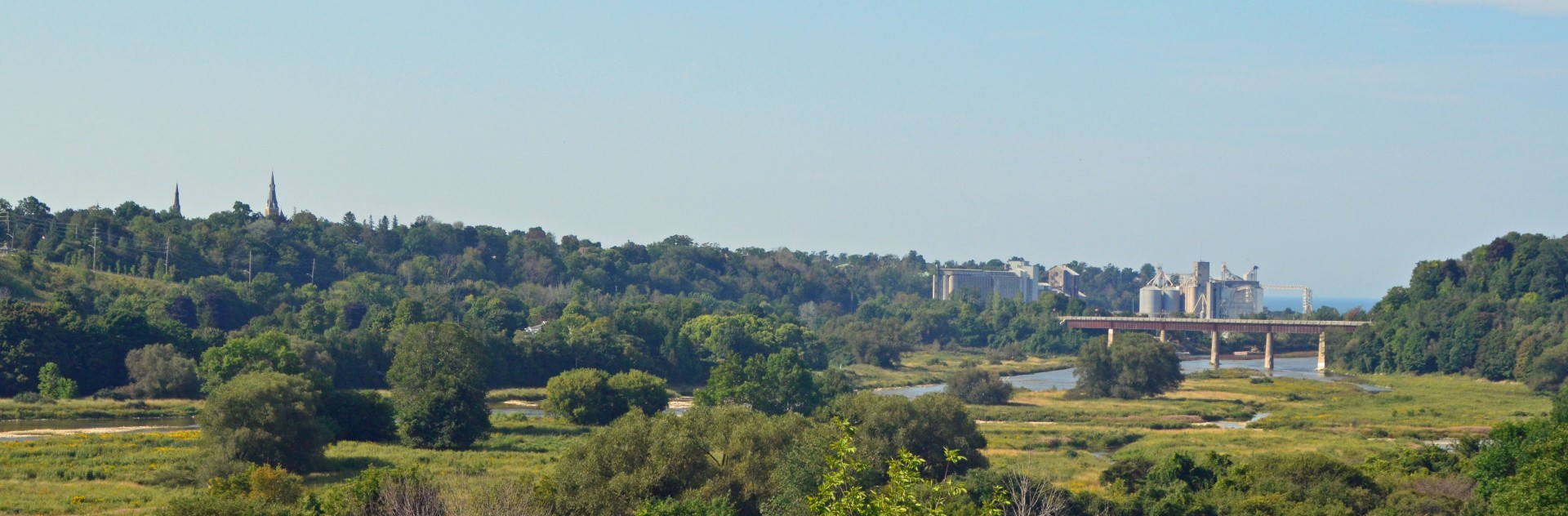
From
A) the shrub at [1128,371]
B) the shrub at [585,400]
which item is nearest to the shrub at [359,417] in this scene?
the shrub at [585,400]

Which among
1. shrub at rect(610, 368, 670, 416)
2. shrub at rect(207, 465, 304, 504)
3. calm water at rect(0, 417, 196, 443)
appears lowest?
calm water at rect(0, 417, 196, 443)

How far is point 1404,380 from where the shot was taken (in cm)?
11306

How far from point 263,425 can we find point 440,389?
37.2 feet

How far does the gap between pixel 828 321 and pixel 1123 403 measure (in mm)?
75407

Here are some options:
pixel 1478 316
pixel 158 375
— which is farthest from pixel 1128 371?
pixel 158 375

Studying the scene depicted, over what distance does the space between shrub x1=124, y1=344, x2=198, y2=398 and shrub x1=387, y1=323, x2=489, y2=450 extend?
14899mm

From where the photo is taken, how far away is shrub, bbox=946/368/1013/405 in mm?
88125

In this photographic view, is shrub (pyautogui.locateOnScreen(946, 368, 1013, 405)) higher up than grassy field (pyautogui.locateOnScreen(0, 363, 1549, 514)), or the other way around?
shrub (pyautogui.locateOnScreen(946, 368, 1013, 405))

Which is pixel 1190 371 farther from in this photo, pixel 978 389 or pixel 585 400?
pixel 585 400

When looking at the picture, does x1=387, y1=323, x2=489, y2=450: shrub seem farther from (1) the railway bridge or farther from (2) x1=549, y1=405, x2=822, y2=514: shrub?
(1) the railway bridge

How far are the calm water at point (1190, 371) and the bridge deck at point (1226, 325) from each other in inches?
151

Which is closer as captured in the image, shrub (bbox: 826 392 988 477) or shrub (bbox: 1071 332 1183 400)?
shrub (bbox: 826 392 988 477)

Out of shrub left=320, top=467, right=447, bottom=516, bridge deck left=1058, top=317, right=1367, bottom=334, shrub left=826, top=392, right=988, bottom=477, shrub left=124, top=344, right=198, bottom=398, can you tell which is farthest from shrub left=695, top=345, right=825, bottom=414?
bridge deck left=1058, top=317, right=1367, bottom=334

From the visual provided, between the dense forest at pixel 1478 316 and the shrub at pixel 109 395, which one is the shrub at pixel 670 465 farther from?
the dense forest at pixel 1478 316
